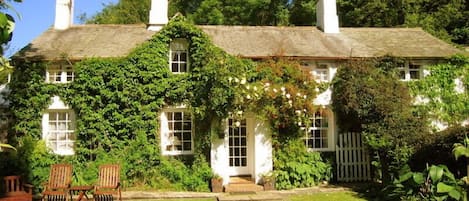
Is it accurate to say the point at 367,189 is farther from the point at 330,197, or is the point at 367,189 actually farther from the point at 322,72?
the point at 322,72

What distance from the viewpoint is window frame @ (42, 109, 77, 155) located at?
49.3ft

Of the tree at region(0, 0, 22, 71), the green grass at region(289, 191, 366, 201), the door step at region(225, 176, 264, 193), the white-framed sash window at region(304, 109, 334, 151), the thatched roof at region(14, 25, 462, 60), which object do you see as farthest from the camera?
the white-framed sash window at region(304, 109, 334, 151)

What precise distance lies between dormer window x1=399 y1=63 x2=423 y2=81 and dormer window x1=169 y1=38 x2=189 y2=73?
862cm

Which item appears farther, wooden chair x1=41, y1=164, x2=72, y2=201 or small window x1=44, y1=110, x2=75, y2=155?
small window x1=44, y1=110, x2=75, y2=155

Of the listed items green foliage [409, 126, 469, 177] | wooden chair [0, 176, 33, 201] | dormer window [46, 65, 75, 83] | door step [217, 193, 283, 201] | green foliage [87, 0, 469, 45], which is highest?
green foliage [87, 0, 469, 45]

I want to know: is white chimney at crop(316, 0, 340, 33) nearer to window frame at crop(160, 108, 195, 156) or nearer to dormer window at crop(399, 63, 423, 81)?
dormer window at crop(399, 63, 423, 81)

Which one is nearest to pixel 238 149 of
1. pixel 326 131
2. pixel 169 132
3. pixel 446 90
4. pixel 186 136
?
pixel 186 136

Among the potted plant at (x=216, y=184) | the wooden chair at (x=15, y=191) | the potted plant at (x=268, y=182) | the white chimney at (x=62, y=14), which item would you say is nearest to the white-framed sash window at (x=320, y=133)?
Answer: the potted plant at (x=268, y=182)

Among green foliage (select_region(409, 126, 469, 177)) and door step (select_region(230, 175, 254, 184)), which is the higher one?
green foliage (select_region(409, 126, 469, 177))

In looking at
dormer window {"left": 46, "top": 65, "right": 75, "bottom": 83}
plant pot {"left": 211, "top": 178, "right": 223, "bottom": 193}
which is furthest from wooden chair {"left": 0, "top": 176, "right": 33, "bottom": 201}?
plant pot {"left": 211, "top": 178, "right": 223, "bottom": 193}

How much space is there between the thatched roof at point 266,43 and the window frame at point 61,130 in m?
2.07

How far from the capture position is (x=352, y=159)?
15.6 m

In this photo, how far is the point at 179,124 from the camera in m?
15.4

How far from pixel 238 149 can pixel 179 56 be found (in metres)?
4.26
